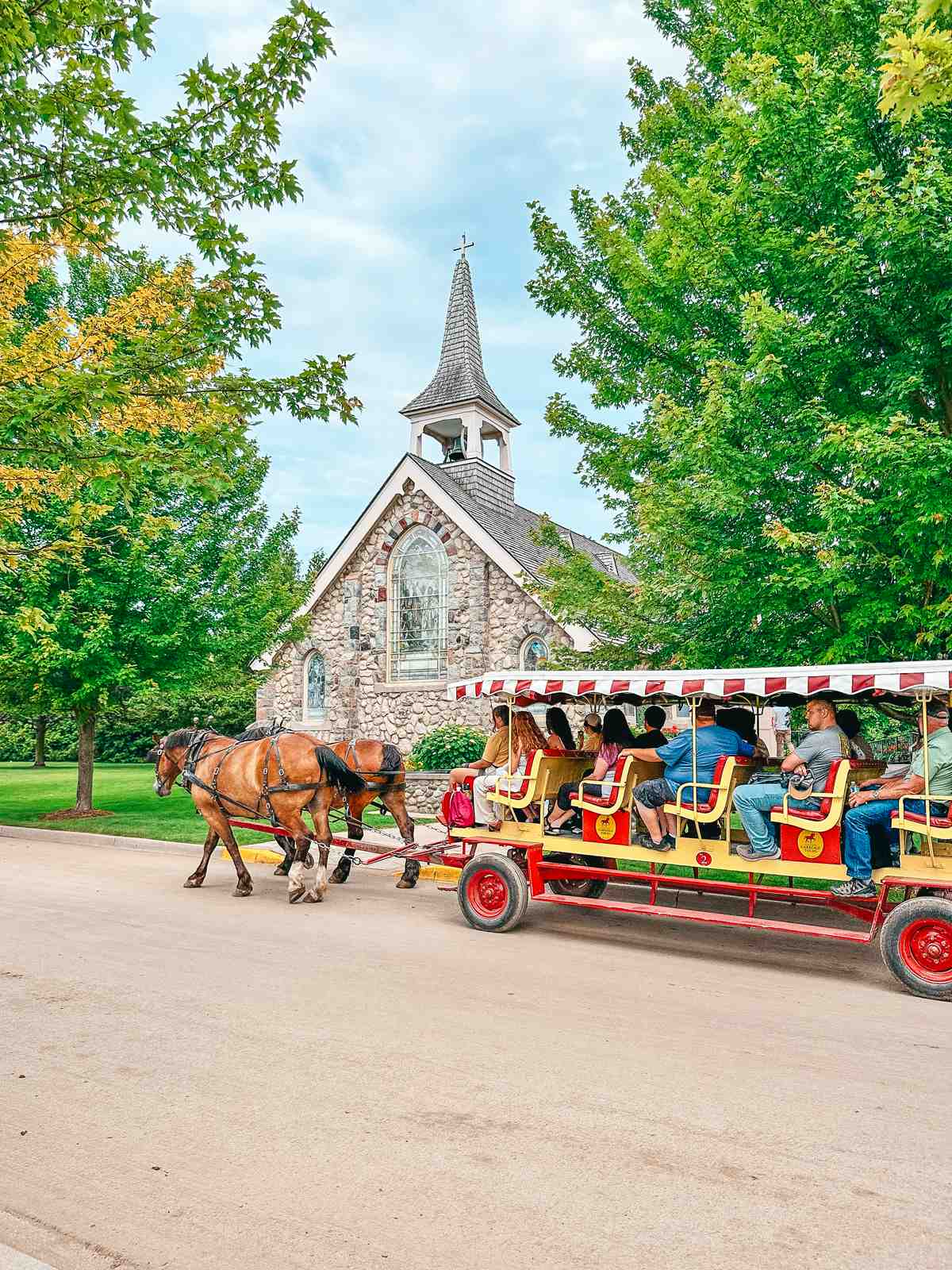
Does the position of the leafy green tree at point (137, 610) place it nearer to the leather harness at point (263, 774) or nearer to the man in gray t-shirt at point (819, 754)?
the leather harness at point (263, 774)

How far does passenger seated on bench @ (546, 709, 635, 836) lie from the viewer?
8258 millimetres

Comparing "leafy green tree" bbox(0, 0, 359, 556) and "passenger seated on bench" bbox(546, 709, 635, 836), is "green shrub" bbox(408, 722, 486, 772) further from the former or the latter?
"leafy green tree" bbox(0, 0, 359, 556)

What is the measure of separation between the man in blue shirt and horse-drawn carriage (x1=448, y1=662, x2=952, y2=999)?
77 mm

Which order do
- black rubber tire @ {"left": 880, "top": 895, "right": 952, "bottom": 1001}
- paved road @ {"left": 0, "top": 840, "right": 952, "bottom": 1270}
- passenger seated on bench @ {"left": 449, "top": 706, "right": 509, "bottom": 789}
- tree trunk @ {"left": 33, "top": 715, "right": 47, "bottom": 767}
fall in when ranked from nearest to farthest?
paved road @ {"left": 0, "top": 840, "right": 952, "bottom": 1270}
black rubber tire @ {"left": 880, "top": 895, "right": 952, "bottom": 1001}
passenger seated on bench @ {"left": 449, "top": 706, "right": 509, "bottom": 789}
tree trunk @ {"left": 33, "top": 715, "right": 47, "bottom": 767}

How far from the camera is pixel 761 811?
23.4 feet

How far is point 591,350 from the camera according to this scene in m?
12.3

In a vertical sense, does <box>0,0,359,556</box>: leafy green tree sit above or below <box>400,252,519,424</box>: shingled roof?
below

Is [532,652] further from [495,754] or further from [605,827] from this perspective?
[605,827]

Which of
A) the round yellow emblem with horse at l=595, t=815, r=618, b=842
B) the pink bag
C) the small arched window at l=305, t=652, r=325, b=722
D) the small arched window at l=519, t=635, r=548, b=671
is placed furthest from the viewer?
the small arched window at l=305, t=652, r=325, b=722

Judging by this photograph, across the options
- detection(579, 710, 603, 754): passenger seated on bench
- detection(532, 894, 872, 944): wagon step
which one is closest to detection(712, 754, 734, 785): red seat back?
detection(532, 894, 872, 944): wagon step

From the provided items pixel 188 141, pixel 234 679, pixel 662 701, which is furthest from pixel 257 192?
pixel 234 679

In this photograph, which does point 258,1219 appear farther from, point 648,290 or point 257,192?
point 648,290

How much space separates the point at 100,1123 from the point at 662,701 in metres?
6.40

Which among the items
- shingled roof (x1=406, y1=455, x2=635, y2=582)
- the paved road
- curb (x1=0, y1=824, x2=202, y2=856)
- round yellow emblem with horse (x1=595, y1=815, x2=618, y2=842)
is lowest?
curb (x1=0, y1=824, x2=202, y2=856)
